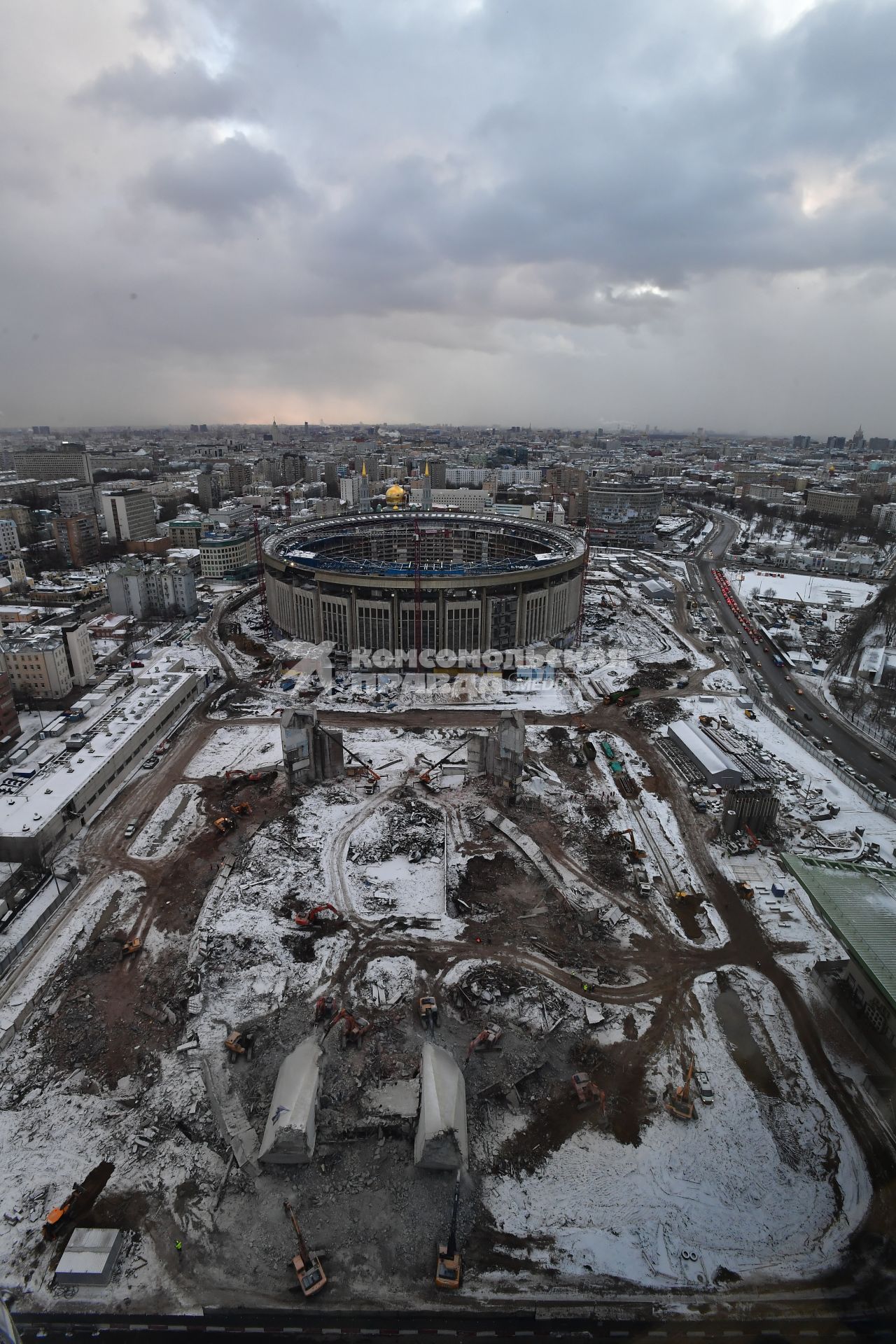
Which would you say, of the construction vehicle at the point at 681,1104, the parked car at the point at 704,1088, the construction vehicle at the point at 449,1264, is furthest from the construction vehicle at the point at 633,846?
the construction vehicle at the point at 449,1264

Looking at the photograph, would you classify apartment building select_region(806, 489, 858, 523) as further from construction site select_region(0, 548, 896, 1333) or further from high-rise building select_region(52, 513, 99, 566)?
high-rise building select_region(52, 513, 99, 566)

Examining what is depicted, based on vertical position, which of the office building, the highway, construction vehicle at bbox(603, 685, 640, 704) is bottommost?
the highway

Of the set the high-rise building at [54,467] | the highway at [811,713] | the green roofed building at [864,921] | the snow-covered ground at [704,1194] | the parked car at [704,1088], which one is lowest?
the snow-covered ground at [704,1194]

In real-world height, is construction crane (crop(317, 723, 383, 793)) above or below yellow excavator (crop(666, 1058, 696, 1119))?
above

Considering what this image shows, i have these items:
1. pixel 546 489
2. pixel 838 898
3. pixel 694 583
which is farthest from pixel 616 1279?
pixel 546 489

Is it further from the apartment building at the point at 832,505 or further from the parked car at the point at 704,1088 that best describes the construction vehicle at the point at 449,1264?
the apartment building at the point at 832,505

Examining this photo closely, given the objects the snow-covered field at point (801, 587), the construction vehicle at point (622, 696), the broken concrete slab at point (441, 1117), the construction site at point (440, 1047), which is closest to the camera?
the construction site at point (440, 1047)

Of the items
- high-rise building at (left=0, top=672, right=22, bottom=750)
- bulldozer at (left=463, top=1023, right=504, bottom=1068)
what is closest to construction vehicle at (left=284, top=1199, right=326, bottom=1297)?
bulldozer at (left=463, top=1023, right=504, bottom=1068)

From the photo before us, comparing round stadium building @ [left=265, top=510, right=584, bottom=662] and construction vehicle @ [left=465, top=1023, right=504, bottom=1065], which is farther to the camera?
round stadium building @ [left=265, top=510, right=584, bottom=662]
